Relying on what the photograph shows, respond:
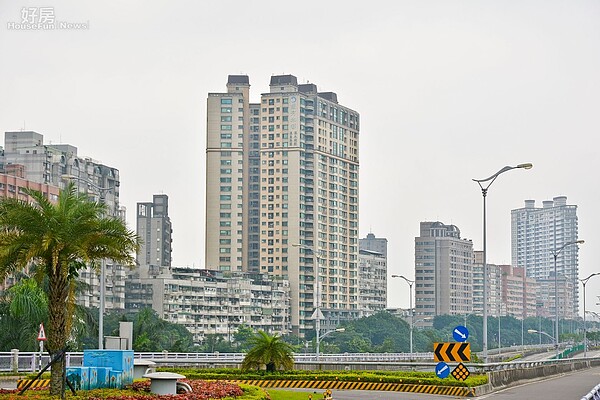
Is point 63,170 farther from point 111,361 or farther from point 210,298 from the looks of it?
point 111,361

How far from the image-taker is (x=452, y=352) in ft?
107

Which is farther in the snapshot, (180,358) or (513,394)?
(180,358)

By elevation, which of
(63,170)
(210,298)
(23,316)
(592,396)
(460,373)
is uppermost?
(63,170)

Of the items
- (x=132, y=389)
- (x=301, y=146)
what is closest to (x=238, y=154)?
(x=301, y=146)

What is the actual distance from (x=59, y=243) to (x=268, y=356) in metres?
20.7

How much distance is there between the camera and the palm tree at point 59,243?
26.9 m

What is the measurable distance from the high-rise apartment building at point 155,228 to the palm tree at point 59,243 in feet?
555

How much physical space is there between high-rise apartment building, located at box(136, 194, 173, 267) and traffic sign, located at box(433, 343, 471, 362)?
16591 centimetres

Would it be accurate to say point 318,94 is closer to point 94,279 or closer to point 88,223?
point 94,279

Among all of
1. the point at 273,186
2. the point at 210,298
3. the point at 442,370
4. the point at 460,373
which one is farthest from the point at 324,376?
the point at 273,186

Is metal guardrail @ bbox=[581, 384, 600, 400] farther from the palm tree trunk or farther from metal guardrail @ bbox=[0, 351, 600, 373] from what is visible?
metal guardrail @ bbox=[0, 351, 600, 373]

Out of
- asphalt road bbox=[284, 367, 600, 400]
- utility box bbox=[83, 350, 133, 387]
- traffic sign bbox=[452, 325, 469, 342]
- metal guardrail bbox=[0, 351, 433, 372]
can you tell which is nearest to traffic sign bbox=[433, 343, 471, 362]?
traffic sign bbox=[452, 325, 469, 342]

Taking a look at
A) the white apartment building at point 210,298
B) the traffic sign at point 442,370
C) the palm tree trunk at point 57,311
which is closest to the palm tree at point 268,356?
the traffic sign at point 442,370

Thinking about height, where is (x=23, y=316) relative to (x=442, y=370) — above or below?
above
